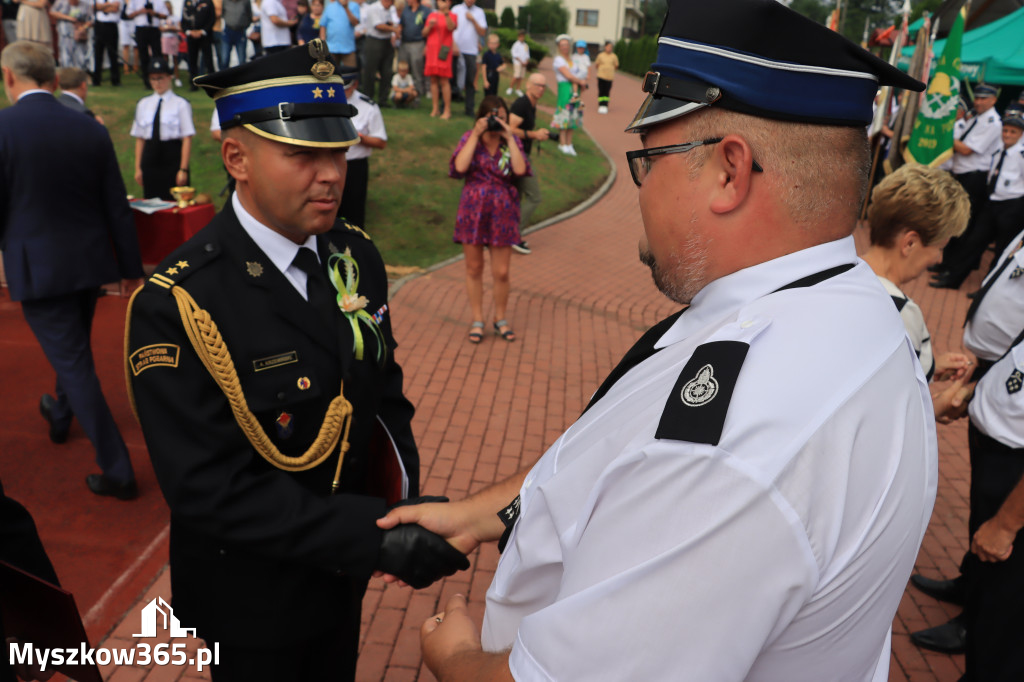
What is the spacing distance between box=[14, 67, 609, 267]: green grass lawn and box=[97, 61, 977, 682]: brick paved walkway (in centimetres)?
100

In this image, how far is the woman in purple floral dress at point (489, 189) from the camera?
6527 millimetres

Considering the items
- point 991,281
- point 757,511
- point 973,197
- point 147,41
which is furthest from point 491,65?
point 757,511

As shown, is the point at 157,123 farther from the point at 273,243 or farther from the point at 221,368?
the point at 221,368

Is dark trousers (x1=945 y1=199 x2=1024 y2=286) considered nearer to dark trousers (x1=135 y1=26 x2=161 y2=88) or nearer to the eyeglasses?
the eyeglasses

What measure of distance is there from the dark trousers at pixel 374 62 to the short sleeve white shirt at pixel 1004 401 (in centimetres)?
1228

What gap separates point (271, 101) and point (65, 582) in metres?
2.78

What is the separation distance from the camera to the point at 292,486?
77.6 inches

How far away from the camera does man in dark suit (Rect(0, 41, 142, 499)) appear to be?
4.04m

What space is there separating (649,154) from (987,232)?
1029 cm

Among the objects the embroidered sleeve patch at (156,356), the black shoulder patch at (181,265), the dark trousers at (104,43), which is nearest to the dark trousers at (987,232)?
the black shoulder patch at (181,265)

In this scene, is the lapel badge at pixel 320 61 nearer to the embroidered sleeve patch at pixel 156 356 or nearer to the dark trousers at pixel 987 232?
the embroidered sleeve patch at pixel 156 356

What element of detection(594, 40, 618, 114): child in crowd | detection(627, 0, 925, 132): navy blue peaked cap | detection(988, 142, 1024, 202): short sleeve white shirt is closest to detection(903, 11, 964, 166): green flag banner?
detection(988, 142, 1024, 202): short sleeve white shirt

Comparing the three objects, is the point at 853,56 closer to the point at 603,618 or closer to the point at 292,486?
the point at 603,618

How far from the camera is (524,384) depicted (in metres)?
6.23
